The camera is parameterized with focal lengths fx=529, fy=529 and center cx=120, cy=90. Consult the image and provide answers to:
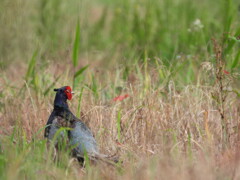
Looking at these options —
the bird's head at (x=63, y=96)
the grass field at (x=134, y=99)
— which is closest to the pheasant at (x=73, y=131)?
the bird's head at (x=63, y=96)

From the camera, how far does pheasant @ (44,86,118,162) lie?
389cm

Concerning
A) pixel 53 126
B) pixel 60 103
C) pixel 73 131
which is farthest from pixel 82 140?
pixel 60 103

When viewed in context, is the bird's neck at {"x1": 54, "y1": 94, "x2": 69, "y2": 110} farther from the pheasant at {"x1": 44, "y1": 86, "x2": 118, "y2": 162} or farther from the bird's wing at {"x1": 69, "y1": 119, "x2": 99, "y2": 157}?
the bird's wing at {"x1": 69, "y1": 119, "x2": 99, "y2": 157}

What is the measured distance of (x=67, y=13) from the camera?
25.0 ft

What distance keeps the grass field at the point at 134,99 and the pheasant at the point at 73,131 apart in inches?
4.3

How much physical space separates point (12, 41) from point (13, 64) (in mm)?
632

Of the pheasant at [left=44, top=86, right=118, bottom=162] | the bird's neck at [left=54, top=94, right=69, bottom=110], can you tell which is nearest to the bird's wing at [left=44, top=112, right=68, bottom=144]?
the pheasant at [left=44, top=86, right=118, bottom=162]

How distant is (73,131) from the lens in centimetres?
409

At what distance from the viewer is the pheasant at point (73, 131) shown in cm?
389

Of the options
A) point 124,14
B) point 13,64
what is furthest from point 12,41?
point 124,14

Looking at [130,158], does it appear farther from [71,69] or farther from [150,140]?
[71,69]

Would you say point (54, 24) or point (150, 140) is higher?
point (54, 24)

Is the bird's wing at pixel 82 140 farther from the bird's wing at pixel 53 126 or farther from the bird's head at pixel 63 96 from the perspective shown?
the bird's head at pixel 63 96

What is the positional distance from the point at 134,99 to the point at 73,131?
0.86m
